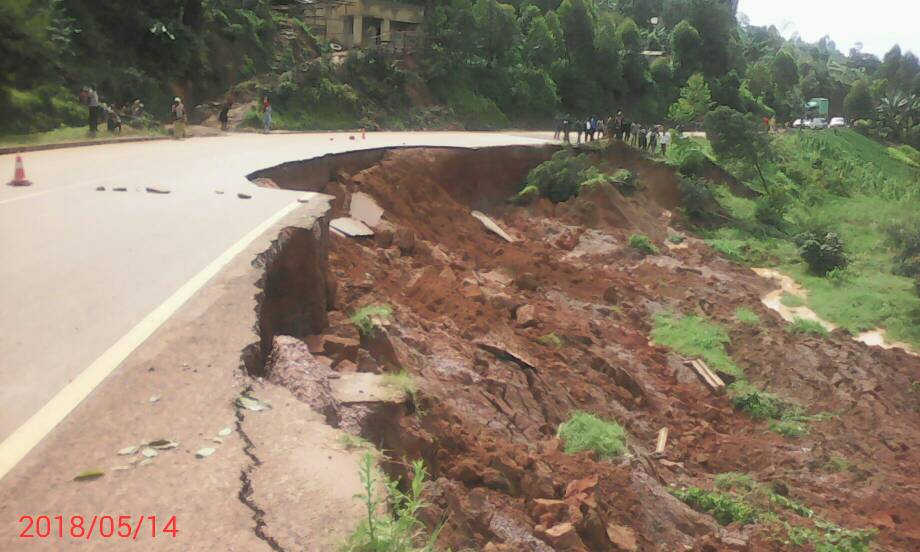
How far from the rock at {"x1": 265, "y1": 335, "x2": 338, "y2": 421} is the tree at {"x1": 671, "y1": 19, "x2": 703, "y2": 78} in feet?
190

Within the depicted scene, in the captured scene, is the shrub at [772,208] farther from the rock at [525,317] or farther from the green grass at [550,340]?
the green grass at [550,340]

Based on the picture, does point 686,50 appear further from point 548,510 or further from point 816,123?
point 548,510

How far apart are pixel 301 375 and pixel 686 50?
193 feet

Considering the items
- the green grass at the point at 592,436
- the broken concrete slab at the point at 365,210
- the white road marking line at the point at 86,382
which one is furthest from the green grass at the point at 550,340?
the white road marking line at the point at 86,382

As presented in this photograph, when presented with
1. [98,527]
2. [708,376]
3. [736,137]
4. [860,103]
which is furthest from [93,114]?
[860,103]

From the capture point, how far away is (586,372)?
13156mm

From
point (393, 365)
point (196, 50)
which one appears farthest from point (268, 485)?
point (196, 50)

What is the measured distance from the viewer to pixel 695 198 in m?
28.9

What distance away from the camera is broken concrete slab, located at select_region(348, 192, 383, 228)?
1497 cm

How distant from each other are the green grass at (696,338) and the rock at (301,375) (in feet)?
38.1

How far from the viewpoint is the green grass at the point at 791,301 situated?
69.8 feet

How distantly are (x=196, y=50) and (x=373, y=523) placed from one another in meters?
33.0

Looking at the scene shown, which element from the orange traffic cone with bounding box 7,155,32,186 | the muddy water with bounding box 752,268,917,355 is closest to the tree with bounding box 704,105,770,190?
the muddy water with bounding box 752,268,917,355

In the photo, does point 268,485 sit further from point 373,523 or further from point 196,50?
point 196,50
